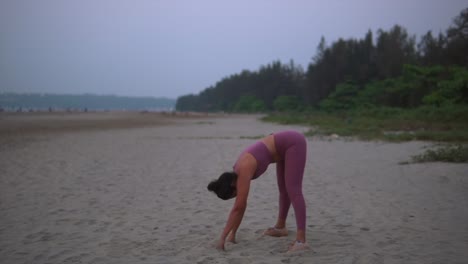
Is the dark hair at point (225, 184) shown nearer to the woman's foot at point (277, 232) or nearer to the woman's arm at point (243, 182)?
the woman's arm at point (243, 182)

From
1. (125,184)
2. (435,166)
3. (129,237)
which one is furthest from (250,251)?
(435,166)

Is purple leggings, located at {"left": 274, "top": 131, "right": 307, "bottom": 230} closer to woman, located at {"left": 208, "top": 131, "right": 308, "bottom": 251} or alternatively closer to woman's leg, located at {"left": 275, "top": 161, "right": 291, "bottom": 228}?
woman, located at {"left": 208, "top": 131, "right": 308, "bottom": 251}

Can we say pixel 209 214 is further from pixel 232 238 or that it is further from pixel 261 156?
pixel 261 156

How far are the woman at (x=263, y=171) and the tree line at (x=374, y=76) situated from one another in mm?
24603

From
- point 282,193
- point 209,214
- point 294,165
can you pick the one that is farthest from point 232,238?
point 209,214

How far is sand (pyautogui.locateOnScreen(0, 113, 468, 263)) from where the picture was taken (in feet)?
12.0

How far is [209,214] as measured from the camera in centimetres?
522

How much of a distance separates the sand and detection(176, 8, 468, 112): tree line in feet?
69.2

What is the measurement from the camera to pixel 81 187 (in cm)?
710

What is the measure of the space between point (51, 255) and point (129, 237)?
849 millimetres

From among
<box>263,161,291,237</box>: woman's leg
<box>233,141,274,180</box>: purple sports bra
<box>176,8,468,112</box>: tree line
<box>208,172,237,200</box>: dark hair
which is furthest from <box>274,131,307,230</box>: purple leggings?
<box>176,8,468,112</box>: tree line

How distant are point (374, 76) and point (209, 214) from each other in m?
54.1

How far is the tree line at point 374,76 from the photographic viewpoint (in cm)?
2964

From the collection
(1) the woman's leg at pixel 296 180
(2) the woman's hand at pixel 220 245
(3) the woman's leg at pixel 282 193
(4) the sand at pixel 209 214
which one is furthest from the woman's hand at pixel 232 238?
(1) the woman's leg at pixel 296 180
